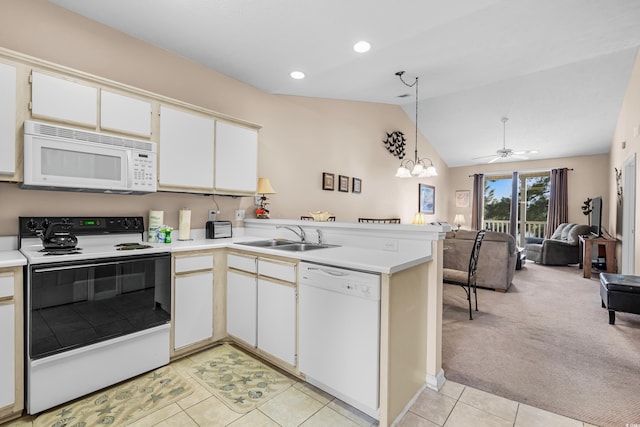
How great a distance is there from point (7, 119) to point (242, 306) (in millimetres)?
1942

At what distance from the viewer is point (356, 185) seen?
5449 millimetres

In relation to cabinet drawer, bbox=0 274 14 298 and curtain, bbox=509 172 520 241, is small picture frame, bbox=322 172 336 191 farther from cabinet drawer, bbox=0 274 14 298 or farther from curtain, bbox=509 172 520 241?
curtain, bbox=509 172 520 241

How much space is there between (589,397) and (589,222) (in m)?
7.03

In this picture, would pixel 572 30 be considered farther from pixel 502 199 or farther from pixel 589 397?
pixel 502 199

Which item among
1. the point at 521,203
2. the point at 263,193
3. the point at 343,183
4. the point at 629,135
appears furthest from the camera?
the point at 521,203

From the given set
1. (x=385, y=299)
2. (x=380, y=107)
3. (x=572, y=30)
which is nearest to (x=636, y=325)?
(x=572, y=30)

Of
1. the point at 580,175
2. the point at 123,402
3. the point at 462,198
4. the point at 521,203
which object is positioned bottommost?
the point at 123,402

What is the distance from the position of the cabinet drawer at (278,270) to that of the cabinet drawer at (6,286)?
140 cm

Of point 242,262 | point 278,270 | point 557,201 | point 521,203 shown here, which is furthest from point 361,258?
point 521,203

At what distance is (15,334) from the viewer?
1690mm

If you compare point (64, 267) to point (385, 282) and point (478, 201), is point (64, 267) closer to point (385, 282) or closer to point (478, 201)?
point (385, 282)

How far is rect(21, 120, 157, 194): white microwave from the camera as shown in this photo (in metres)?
1.90

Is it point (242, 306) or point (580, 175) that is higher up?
point (580, 175)

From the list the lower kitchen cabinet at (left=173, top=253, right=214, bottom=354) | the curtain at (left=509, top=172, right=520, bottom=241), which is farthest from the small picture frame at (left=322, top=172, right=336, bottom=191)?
the curtain at (left=509, top=172, right=520, bottom=241)
